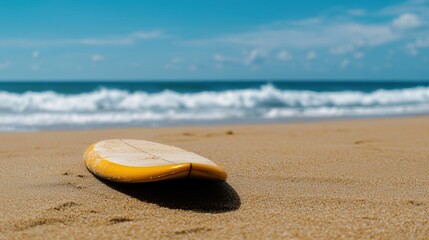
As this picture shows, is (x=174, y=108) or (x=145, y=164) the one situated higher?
(x=145, y=164)

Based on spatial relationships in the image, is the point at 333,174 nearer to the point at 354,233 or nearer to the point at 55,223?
the point at 354,233

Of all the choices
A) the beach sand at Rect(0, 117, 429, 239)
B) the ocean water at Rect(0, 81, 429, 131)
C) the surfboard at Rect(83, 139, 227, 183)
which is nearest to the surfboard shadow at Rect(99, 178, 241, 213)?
the beach sand at Rect(0, 117, 429, 239)

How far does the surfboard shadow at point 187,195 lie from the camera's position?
2.71m

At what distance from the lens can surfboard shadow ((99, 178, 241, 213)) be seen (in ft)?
8.87

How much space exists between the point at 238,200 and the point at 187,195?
1.07ft

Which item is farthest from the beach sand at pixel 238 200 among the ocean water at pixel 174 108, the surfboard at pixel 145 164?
the ocean water at pixel 174 108

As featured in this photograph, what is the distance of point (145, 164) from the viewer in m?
2.73

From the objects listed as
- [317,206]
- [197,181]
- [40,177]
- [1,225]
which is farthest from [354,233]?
[40,177]

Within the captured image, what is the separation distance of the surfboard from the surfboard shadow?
0.37 ft

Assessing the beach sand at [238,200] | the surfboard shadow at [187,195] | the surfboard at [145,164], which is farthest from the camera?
the surfboard shadow at [187,195]

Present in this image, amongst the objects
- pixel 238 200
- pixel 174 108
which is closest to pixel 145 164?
pixel 238 200

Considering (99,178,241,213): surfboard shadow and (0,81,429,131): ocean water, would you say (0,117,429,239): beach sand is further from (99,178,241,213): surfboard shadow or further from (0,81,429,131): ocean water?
(0,81,429,131): ocean water

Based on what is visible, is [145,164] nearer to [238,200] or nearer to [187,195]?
[187,195]

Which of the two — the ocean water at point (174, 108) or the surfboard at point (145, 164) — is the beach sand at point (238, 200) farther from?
the ocean water at point (174, 108)
